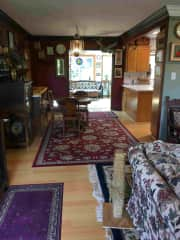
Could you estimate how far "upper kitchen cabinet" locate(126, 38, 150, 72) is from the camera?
20.9 feet

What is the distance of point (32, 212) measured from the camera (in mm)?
2094

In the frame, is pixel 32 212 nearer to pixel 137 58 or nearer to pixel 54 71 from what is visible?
pixel 54 71

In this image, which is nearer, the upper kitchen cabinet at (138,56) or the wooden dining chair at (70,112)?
the wooden dining chair at (70,112)

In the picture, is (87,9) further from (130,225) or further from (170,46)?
(130,225)

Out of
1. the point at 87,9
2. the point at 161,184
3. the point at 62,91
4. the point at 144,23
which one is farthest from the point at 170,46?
the point at 62,91

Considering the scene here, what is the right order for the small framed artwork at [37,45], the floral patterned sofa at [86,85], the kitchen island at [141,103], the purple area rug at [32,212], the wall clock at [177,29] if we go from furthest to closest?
the floral patterned sofa at [86,85] → the small framed artwork at [37,45] → the kitchen island at [141,103] → the wall clock at [177,29] → the purple area rug at [32,212]

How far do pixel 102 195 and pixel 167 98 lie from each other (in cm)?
223

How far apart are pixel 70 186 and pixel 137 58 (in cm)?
519

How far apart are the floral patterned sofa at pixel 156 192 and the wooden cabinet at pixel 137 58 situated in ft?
16.8

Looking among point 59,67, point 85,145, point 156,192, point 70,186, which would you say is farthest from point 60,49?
point 156,192

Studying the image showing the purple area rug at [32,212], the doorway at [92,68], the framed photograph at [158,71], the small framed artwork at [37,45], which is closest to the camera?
the purple area rug at [32,212]

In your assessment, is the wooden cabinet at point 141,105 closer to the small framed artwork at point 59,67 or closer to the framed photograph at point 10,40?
the small framed artwork at point 59,67

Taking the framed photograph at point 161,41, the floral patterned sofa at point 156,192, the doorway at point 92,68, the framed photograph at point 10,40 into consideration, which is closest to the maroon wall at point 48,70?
the framed photograph at point 10,40

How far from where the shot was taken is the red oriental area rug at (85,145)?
3.33 meters
